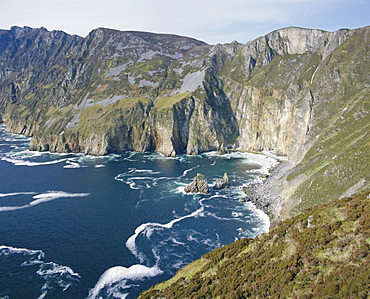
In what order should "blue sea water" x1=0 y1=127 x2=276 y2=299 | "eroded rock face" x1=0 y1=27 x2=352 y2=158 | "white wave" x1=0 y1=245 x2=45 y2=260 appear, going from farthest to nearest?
1. "eroded rock face" x1=0 y1=27 x2=352 y2=158
2. "white wave" x1=0 y1=245 x2=45 y2=260
3. "blue sea water" x1=0 y1=127 x2=276 y2=299

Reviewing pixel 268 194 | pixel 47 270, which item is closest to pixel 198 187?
pixel 268 194

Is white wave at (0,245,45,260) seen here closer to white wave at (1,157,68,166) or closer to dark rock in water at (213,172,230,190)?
dark rock in water at (213,172,230,190)

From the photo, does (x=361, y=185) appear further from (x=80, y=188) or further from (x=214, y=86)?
(x=214, y=86)

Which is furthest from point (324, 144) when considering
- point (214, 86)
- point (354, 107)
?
point (214, 86)

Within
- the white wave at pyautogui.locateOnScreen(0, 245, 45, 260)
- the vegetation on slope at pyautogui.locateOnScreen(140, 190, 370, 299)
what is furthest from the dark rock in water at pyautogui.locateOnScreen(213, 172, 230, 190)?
the vegetation on slope at pyautogui.locateOnScreen(140, 190, 370, 299)

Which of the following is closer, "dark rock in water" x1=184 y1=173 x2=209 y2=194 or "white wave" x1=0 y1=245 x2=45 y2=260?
"white wave" x1=0 y1=245 x2=45 y2=260

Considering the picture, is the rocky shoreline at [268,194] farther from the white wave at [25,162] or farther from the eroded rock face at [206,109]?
the white wave at [25,162]

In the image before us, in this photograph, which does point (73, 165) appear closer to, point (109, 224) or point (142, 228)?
point (109, 224)
